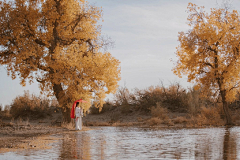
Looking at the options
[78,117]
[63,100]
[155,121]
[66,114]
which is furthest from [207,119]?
[63,100]

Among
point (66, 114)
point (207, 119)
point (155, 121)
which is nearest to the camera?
point (66, 114)

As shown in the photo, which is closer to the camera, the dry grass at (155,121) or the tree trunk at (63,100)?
the tree trunk at (63,100)

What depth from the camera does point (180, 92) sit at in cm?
3266

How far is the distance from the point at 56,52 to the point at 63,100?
12.2ft

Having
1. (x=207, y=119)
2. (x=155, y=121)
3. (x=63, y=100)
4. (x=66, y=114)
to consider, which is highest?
(x=63, y=100)

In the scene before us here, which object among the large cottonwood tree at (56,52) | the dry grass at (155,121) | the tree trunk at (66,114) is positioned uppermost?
the large cottonwood tree at (56,52)

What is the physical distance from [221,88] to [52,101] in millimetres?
18891

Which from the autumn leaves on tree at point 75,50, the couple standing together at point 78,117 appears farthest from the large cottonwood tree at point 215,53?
the couple standing together at point 78,117

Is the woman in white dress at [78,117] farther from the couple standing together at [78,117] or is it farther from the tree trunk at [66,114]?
the tree trunk at [66,114]

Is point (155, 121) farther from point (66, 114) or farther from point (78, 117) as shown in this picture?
point (66, 114)

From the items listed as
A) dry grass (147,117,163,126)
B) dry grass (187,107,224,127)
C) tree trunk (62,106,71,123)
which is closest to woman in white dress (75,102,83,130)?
tree trunk (62,106,71,123)

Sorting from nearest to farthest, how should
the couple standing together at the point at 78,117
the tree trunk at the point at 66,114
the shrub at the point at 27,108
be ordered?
the couple standing together at the point at 78,117
the tree trunk at the point at 66,114
the shrub at the point at 27,108

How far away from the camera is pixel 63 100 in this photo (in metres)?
23.0

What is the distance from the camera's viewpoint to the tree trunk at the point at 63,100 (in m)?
23.0
